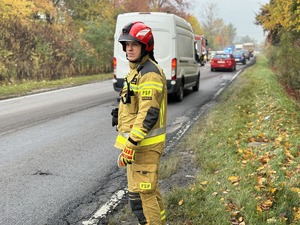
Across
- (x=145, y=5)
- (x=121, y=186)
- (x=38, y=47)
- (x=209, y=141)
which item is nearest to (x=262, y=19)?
(x=38, y=47)

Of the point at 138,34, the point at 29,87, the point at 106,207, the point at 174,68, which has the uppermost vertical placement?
the point at 138,34

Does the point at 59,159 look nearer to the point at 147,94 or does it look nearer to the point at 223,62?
the point at 147,94

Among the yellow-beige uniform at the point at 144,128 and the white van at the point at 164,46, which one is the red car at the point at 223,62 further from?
the yellow-beige uniform at the point at 144,128

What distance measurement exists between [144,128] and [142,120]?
0.07 metres

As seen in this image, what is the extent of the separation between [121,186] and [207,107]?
6862 mm

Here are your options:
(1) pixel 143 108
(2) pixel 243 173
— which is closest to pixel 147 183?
(1) pixel 143 108

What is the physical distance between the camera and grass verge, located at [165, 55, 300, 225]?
3812mm

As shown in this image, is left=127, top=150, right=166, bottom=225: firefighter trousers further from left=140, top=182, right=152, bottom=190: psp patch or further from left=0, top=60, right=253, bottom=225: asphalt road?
left=0, top=60, right=253, bottom=225: asphalt road

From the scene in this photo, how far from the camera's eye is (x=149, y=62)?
301 centimetres

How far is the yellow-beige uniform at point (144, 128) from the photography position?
2.86 meters

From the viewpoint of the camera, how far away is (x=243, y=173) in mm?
4910

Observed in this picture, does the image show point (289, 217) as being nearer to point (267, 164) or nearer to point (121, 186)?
point (267, 164)

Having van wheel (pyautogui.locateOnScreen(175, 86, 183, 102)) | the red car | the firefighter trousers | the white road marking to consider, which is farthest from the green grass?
the red car

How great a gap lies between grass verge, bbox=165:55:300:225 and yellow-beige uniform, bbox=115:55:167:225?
780 millimetres
